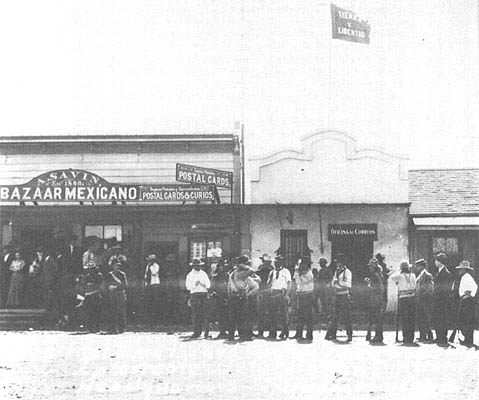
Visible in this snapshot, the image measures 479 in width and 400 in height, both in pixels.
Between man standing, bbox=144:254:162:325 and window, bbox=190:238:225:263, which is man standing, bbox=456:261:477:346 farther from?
window, bbox=190:238:225:263

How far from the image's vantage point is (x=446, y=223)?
2038cm

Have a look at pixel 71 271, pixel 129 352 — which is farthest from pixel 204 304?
pixel 71 271

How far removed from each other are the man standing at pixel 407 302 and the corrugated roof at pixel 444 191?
686cm

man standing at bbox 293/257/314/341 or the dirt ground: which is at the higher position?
man standing at bbox 293/257/314/341

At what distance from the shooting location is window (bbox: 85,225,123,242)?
69.4 feet

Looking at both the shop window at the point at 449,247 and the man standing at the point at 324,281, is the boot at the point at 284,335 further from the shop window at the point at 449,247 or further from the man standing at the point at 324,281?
the shop window at the point at 449,247

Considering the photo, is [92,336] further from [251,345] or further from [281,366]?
[281,366]

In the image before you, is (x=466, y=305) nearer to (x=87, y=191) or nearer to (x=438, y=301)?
(x=438, y=301)

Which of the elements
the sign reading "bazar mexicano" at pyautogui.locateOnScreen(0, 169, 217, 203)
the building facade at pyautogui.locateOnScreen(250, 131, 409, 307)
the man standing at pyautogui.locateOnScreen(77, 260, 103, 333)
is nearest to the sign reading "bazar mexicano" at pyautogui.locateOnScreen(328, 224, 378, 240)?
the building facade at pyautogui.locateOnScreen(250, 131, 409, 307)

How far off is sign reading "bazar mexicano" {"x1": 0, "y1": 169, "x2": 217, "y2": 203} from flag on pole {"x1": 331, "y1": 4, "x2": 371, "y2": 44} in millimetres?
6005

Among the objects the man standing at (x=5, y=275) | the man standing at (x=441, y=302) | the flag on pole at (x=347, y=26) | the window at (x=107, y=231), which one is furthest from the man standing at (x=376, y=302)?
the man standing at (x=5, y=275)

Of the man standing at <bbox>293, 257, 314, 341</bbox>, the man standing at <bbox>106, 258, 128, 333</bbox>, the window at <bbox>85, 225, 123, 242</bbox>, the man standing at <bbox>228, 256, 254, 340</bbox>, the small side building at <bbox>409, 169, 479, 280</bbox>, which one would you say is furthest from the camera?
the window at <bbox>85, 225, 123, 242</bbox>

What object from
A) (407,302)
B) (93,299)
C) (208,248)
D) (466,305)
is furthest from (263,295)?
(208,248)

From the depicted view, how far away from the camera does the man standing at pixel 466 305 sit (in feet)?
45.3
